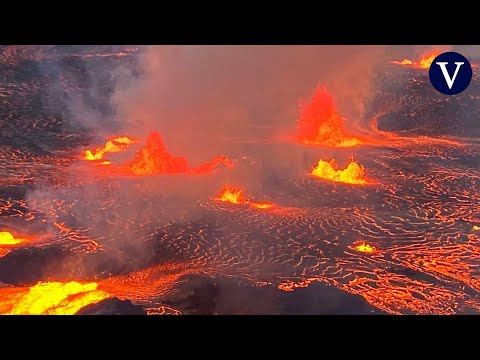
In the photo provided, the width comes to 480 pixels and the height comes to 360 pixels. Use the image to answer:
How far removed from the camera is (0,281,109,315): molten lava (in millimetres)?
9539

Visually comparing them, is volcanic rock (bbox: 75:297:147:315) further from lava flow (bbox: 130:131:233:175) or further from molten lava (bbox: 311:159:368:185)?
molten lava (bbox: 311:159:368:185)

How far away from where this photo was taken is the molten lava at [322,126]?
915 inches

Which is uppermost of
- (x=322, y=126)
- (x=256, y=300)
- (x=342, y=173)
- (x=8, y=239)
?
(x=322, y=126)

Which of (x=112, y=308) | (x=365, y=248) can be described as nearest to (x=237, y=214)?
(x=365, y=248)

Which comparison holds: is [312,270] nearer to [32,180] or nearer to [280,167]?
[280,167]

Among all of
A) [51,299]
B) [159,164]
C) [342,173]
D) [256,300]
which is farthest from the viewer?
[159,164]

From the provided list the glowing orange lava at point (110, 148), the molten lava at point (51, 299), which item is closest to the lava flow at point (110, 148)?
the glowing orange lava at point (110, 148)

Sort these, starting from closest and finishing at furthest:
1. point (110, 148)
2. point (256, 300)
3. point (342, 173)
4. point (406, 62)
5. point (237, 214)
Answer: point (256, 300)
point (237, 214)
point (342, 173)
point (110, 148)
point (406, 62)

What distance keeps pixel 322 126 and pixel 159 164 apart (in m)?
9.14

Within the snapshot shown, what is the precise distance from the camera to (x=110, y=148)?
2184 centimetres

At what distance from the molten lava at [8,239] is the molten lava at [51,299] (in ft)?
8.42

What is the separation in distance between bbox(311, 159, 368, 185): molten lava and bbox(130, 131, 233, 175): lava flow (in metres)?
3.58

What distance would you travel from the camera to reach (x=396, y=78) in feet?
98.4

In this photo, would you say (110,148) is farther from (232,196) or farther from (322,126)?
(322,126)
